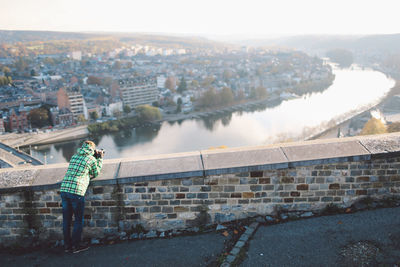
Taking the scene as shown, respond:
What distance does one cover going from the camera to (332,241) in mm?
1938

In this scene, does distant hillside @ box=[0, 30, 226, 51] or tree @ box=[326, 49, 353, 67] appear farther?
distant hillside @ box=[0, 30, 226, 51]

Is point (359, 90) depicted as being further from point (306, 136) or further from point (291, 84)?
point (306, 136)

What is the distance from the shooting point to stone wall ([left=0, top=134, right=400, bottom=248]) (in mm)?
2105

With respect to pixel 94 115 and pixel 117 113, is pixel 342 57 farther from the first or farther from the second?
pixel 94 115

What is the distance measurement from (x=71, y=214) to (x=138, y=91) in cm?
3355

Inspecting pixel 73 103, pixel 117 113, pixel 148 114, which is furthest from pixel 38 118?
pixel 148 114

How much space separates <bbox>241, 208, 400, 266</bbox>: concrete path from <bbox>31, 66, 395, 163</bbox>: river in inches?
683

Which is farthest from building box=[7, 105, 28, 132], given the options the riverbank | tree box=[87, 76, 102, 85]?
the riverbank

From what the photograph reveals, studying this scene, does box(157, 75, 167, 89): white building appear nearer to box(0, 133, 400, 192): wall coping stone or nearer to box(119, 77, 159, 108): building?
box(119, 77, 159, 108): building

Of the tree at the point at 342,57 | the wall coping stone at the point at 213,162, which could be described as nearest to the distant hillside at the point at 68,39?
the tree at the point at 342,57

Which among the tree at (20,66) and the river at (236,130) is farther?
the tree at (20,66)

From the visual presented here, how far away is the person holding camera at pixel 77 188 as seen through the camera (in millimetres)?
1950

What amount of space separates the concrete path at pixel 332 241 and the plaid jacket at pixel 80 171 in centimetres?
91

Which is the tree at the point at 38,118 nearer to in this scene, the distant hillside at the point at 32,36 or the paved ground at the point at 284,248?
the paved ground at the point at 284,248
